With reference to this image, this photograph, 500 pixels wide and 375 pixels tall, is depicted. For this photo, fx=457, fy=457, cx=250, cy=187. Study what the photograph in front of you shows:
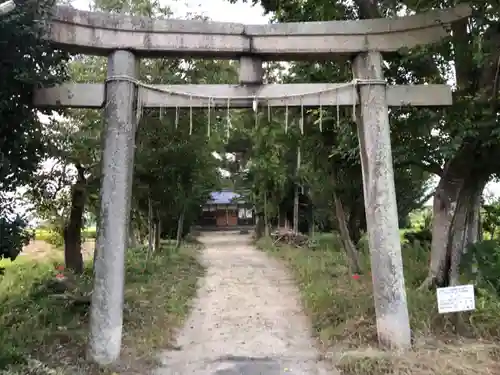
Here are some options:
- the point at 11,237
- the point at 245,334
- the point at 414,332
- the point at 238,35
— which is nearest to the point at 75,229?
the point at 245,334

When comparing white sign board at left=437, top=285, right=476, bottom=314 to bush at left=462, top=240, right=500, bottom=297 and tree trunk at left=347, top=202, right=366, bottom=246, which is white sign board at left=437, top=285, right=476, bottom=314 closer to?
bush at left=462, top=240, right=500, bottom=297

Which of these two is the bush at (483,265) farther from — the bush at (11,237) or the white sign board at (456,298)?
the bush at (11,237)

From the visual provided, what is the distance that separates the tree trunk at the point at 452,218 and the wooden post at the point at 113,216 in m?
5.16

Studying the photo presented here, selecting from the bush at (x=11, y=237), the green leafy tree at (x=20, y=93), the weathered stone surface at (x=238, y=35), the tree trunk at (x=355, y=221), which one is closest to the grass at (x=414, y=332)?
the weathered stone surface at (x=238, y=35)

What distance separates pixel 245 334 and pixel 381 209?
3.19m

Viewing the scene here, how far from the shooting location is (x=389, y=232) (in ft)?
20.8

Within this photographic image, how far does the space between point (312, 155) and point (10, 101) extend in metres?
7.67

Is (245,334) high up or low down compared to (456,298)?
down

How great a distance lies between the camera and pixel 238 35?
6484 millimetres

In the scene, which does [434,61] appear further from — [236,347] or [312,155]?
[236,347]

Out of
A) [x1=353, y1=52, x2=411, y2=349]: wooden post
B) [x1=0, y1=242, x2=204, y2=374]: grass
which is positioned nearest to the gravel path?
[x1=0, y1=242, x2=204, y2=374]: grass

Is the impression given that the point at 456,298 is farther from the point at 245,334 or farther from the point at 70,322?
the point at 70,322

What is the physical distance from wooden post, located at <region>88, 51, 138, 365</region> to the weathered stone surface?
309mm

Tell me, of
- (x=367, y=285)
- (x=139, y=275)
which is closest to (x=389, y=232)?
(x=367, y=285)
